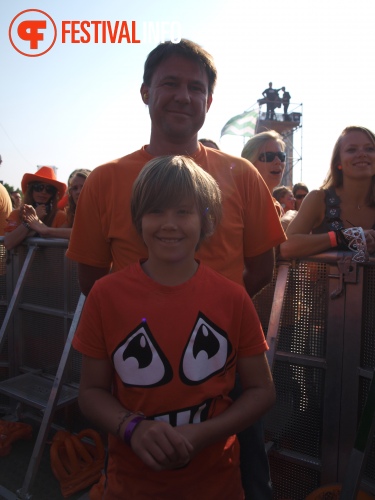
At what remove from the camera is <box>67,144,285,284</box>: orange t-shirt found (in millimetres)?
1738

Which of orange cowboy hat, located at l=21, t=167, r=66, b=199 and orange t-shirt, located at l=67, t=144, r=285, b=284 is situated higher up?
orange cowboy hat, located at l=21, t=167, r=66, b=199

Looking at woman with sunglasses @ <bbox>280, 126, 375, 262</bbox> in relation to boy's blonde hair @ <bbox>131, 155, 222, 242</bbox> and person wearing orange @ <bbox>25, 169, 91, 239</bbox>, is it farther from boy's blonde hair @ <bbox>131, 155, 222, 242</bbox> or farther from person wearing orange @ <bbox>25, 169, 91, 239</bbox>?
person wearing orange @ <bbox>25, 169, 91, 239</bbox>

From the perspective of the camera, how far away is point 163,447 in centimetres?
123

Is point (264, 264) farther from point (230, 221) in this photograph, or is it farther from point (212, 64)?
point (212, 64)

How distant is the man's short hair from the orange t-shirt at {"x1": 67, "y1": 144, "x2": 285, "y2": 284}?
0.34 metres

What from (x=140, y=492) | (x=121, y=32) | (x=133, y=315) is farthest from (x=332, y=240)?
(x=121, y=32)

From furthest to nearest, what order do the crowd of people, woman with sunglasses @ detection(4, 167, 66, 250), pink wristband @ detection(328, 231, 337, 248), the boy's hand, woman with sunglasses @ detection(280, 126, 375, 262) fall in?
woman with sunglasses @ detection(4, 167, 66, 250)
woman with sunglasses @ detection(280, 126, 375, 262)
pink wristband @ detection(328, 231, 337, 248)
the crowd of people
the boy's hand

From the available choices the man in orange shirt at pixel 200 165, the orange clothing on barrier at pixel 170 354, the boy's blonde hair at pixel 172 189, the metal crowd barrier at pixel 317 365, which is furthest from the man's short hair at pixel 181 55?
the metal crowd barrier at pixel 317 365

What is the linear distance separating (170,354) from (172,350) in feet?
0.05

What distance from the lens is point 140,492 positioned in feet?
4.63

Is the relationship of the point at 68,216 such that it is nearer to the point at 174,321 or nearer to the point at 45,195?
the point at 45,195

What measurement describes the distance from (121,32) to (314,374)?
2.84 meters

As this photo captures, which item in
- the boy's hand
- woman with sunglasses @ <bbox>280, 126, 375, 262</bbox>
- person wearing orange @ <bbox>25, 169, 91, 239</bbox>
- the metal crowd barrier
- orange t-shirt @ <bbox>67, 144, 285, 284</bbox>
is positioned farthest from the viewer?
person wearing orange @ <bbox>25, 169, 91, 239</bbox>

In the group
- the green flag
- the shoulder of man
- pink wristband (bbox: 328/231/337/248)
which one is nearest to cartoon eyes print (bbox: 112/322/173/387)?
the shoulder of man
